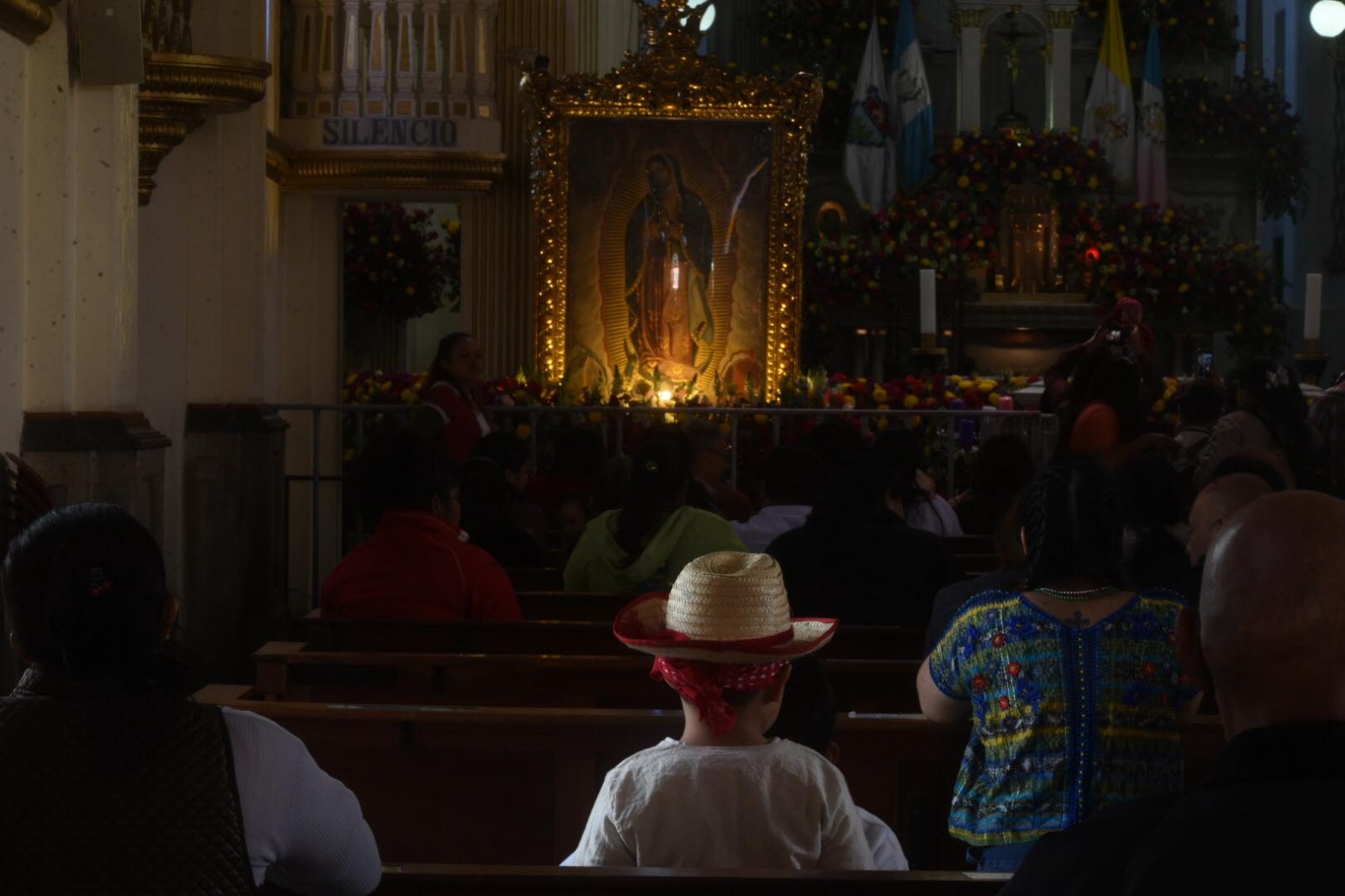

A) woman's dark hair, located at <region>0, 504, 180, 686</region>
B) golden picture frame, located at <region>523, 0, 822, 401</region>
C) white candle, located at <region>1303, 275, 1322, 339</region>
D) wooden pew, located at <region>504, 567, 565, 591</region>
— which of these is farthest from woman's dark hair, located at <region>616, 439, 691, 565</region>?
golden picture frame, located at <region>523, 0, 822, 401</region>

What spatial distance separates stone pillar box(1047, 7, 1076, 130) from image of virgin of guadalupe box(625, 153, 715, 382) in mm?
6530

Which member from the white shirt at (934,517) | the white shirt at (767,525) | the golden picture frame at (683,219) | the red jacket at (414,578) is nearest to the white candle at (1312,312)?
the white shirt at (934,517)

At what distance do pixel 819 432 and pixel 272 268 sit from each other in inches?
142

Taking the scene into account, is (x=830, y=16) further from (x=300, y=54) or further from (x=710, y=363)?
(x=300, y=54)

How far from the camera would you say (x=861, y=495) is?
501 centimetres

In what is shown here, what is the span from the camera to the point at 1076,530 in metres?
3.14

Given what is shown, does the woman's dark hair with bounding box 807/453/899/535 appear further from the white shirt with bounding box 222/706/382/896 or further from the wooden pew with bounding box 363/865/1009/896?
the white shirt with bounding box 222/706/382/896

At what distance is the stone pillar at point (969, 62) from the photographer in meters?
17.5

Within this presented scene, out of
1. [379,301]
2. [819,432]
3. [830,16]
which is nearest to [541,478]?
[819,432]

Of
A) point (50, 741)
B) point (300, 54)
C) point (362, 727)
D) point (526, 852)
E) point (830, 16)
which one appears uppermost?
point (830, 16)

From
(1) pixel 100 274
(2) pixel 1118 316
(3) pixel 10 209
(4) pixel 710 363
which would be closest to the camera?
(3) pixel 10 209

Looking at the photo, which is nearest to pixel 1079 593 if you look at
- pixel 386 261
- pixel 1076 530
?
pixel 1076 530

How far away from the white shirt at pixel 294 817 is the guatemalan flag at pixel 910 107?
14916 mm

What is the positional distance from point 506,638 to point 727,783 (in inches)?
87.1
